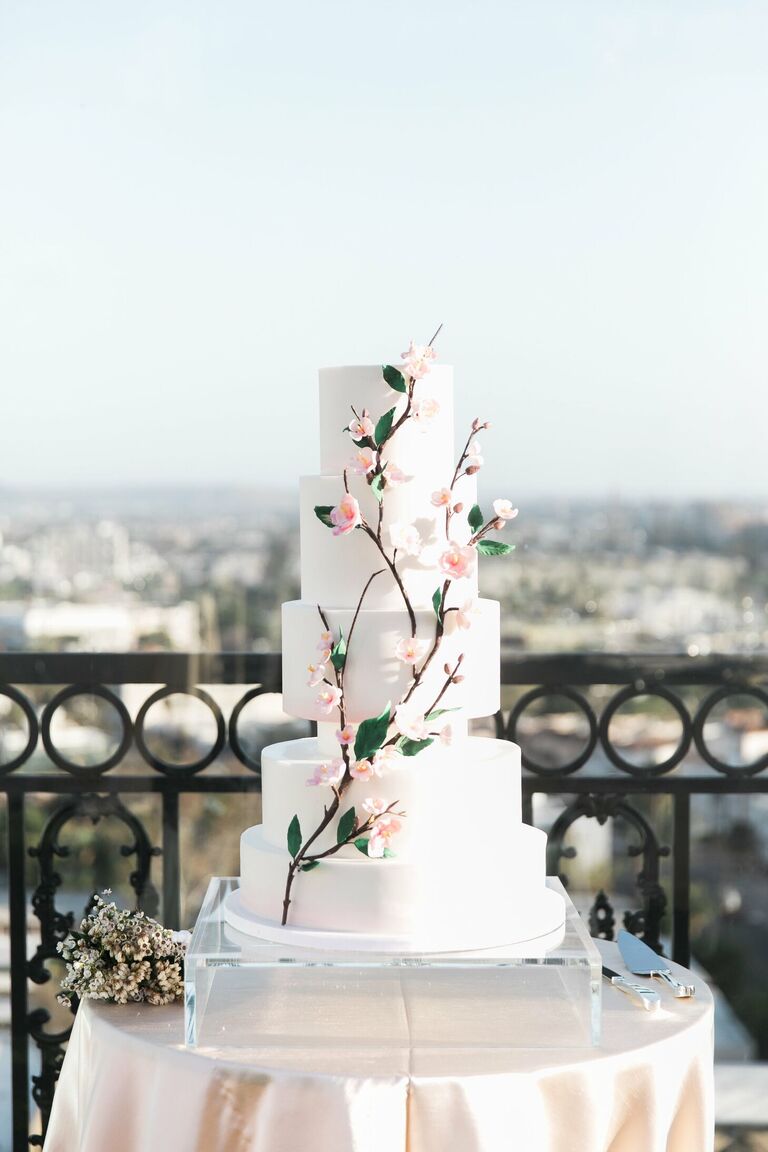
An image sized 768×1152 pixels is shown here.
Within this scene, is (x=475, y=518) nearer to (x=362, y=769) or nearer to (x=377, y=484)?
(x=377, y=484)

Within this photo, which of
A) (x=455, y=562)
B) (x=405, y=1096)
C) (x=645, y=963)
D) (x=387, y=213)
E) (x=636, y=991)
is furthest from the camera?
(x=387, y=213)

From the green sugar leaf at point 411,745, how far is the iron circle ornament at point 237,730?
3.68ft

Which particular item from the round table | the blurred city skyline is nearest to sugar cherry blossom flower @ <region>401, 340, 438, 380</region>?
the round table

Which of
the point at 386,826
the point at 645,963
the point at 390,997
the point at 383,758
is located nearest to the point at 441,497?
the point at 383,758

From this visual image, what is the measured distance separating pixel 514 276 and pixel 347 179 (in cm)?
50

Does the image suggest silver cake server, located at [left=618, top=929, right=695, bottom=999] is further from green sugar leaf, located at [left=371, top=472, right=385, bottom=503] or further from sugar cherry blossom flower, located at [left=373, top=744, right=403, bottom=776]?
green sugar leaf, located at [left=371, top=472, right=385, bottom=503]

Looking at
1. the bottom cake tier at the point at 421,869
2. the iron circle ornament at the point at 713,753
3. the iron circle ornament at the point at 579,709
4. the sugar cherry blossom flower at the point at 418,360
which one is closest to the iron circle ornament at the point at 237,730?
the iron circle ornament at the point at 579,709

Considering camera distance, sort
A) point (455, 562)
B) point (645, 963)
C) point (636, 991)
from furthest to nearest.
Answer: point (645, 963) → point (636, 991) → point (455, 562)

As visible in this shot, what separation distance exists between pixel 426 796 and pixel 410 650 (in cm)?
24

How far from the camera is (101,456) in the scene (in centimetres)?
326

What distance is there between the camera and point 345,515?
189 cm

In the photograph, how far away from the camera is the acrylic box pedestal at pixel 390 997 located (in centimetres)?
183

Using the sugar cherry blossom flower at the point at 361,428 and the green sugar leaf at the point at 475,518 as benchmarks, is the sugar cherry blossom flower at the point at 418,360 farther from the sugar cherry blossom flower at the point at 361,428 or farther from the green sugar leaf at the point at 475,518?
the green sugar leaf at the point at 475,518

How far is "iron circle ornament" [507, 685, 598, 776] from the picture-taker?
116 inches
